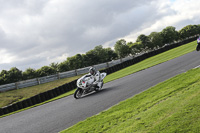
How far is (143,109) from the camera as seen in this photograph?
5.52 m

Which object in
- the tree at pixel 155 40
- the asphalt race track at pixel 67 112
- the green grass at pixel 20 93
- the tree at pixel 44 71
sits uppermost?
the tree at pixel 155 40

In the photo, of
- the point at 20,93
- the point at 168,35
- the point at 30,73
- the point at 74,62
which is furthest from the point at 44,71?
the point at 168,35

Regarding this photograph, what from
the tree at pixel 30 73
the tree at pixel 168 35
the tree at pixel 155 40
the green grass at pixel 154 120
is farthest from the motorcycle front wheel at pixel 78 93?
the tree at pixel 168 35

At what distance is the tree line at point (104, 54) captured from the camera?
1652 inches

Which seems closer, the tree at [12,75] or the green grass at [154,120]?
the green grass at [154,120]

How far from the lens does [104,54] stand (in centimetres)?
8012

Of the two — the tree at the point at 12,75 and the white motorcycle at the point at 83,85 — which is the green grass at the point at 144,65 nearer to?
the white motorcycle at the point at 83,85

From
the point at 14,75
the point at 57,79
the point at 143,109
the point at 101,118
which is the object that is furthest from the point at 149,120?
the point at 14,75

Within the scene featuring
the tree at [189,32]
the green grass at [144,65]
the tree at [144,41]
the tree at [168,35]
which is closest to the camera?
the green grass at [144,65]

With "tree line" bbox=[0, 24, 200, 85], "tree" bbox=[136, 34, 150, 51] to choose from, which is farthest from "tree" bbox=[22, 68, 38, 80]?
"tree" bbox=[136, 34, 150, 51]

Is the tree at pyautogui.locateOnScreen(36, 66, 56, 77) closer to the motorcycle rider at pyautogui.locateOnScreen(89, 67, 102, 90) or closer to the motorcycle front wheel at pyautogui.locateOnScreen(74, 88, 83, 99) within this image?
the motorcycle rider at pyautogui.locateOnScreen(89, 67, 102, 90)

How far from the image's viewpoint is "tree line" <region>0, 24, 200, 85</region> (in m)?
42.0

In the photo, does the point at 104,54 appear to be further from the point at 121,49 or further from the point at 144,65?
the point at 144,65

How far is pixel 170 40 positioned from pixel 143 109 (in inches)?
4529
